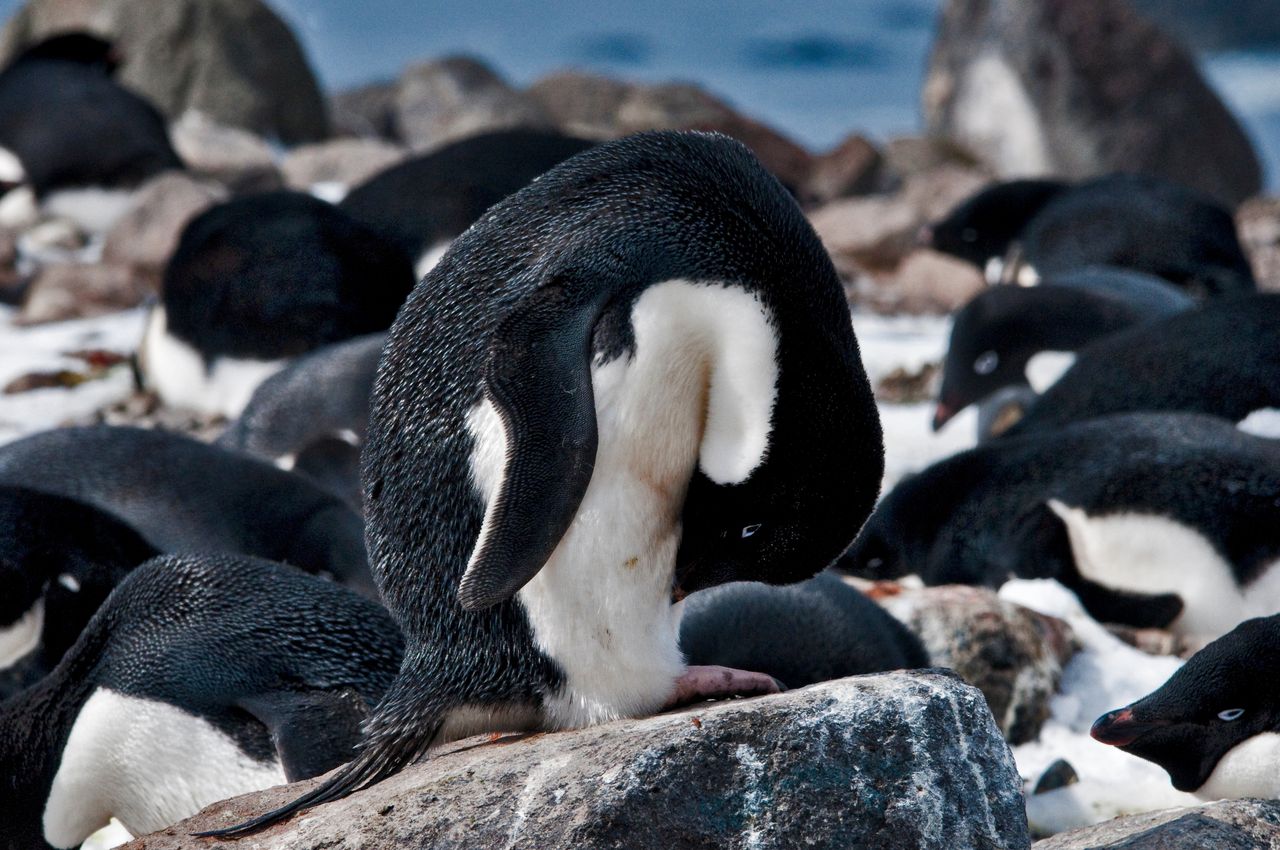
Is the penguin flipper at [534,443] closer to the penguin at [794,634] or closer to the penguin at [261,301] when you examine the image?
the penguin at [794,634]

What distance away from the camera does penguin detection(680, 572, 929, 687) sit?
144 inches

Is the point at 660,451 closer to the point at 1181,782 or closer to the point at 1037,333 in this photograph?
the point at 1181,782

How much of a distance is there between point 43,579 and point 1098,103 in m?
14.1

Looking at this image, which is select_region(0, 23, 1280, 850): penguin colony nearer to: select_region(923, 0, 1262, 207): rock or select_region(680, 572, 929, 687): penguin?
select_region(680, 572, 929, 687): penguin

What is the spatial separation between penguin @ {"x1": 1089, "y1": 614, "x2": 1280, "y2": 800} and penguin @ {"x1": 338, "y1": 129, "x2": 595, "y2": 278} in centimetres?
494

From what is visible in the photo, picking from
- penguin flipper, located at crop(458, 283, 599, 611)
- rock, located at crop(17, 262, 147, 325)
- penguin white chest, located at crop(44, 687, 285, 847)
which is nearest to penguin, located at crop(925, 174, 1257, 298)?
rock, located at crop(17, 262, 147, 325)

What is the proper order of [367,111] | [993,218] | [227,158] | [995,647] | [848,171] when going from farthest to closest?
[367,111] → [848,171] → [227,158] → [993,218] → [995,647]

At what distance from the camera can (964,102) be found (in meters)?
18.0

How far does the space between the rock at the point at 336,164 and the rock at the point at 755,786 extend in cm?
1102

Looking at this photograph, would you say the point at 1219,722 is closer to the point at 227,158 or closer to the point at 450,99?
the point at 227,158

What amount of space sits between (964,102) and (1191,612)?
14.1 metres

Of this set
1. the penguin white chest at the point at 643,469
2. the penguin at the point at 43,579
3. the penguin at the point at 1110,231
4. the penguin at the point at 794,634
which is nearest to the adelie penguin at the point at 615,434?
the penguin white chest at the point at 643,469

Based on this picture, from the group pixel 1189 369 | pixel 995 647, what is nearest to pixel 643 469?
pixel 995 647

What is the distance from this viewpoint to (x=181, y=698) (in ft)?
10.6
